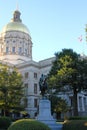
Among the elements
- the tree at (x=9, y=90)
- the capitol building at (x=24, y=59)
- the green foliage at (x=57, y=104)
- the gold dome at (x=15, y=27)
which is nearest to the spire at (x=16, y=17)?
the capitol building at (x=24, y=59)

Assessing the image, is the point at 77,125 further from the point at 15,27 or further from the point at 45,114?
the point at 15,27

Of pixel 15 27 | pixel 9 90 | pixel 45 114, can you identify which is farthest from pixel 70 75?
pixel 15 27

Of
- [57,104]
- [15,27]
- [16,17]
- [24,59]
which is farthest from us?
[16,17]

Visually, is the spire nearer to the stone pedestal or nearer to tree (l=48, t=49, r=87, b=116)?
tree (l=48, t=49, r=87, b=116)

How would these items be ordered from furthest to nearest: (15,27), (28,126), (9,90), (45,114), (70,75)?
(15,27), (9,90), (70,75), (45,114), (28,126)

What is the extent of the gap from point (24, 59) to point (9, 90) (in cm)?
3414

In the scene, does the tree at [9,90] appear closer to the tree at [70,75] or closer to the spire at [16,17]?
the tree at [70,75]

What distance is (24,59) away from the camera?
270 feet

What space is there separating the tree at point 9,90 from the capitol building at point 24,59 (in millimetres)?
16662

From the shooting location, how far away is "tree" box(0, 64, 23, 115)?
48.1 m

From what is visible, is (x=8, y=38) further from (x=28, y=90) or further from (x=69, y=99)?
(x=69, y=99)

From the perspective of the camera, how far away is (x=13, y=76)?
50.9 m

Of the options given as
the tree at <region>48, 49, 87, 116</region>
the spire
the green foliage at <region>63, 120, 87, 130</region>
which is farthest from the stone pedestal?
the spire

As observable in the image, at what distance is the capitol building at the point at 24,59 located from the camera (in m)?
67.6
